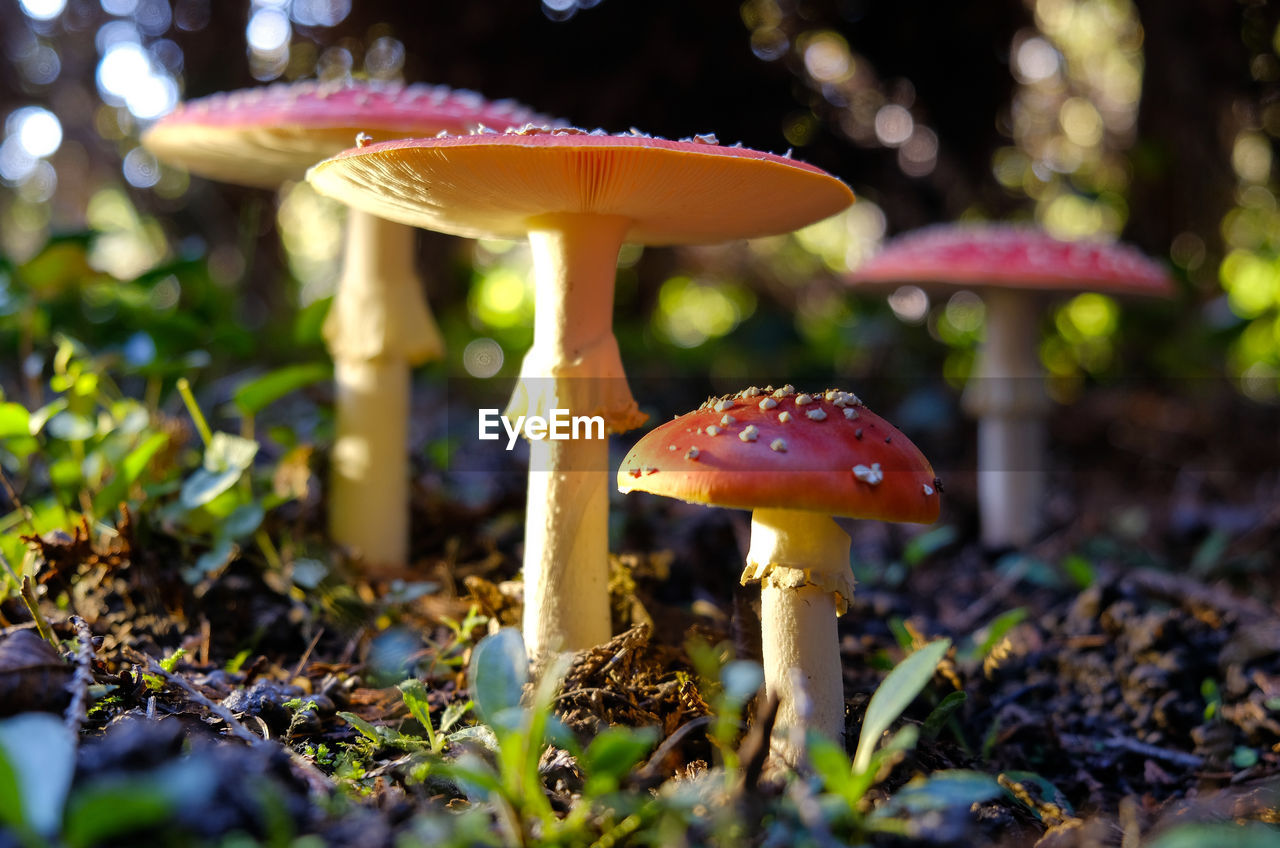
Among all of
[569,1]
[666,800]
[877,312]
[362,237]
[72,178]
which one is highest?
[569,1]

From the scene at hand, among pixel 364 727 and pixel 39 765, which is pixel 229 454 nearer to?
pixel 364 727

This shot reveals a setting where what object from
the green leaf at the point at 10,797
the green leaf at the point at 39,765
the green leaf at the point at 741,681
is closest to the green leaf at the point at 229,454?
the green leaf at the point at 39,765

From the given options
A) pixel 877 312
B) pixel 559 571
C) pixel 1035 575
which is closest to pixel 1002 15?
pixel 877 312

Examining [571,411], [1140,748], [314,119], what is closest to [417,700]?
[571,411]

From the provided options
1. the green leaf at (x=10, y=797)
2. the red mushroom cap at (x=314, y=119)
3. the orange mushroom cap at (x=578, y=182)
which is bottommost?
the green leaf at (x=10, y=797)

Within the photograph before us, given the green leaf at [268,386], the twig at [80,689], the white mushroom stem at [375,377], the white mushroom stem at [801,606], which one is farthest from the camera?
the white mushroom stem at [375,377]

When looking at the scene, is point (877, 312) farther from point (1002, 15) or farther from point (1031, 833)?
point (1031, 833)

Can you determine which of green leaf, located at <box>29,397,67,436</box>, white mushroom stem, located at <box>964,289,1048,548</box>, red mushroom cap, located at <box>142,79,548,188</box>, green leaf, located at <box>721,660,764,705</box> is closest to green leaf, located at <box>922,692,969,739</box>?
green leaf, located at <box>721,660,764,705</box>

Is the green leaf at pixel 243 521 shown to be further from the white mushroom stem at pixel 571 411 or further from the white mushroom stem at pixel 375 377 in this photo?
the white mushroom stem at pixel 571 411
